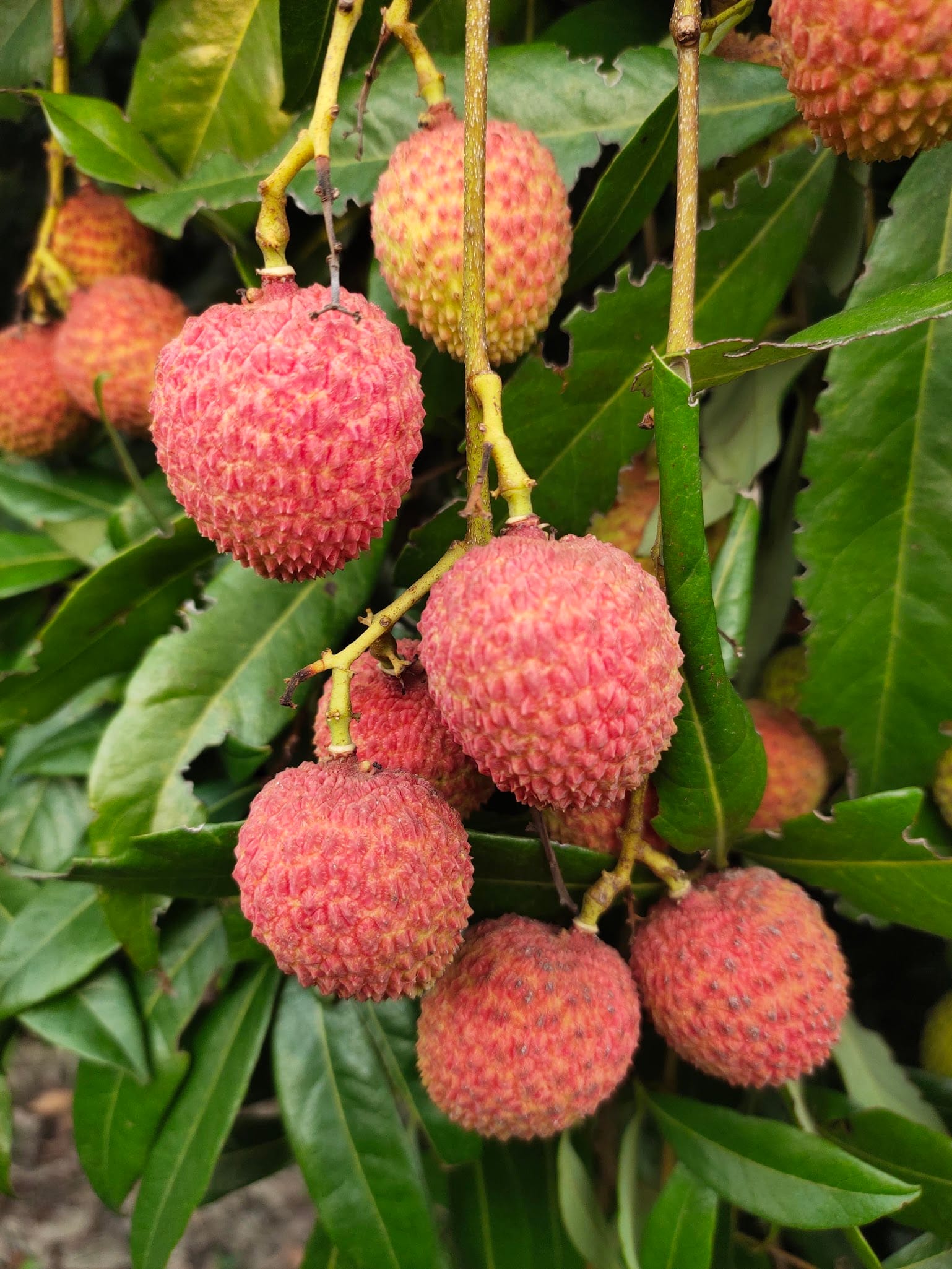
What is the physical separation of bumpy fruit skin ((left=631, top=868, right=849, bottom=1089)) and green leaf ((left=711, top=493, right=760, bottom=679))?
0.20m

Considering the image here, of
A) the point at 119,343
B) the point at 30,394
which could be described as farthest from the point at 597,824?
the point at 30,394

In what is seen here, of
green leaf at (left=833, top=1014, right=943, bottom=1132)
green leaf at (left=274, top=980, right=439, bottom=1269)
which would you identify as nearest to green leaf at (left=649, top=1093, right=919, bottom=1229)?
green leaf at (left=833, top=1014, right=943, bottom=1132)

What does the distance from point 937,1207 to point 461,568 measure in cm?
70

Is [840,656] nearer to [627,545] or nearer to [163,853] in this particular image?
[627,545]

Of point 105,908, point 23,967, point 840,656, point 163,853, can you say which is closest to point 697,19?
point 840,656

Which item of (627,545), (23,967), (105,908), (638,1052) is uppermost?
(627,545)

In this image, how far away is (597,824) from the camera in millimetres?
794

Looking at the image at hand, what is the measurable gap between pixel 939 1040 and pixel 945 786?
34cm

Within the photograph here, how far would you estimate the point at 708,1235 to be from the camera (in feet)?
2.58

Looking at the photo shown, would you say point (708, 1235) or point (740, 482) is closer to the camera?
point (708, 1235)

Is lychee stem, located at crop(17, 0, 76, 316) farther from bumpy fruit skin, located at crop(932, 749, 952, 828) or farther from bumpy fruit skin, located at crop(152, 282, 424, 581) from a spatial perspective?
bumpy fruit skin, located at crop(932, 749, 952, 828)

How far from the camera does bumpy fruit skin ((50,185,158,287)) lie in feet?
3.64

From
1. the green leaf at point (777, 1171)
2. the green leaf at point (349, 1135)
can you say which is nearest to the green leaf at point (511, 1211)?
the green leaf at point (349, 1135)

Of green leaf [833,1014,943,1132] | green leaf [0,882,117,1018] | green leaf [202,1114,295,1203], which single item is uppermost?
green leaf [0,882,117,1018]
